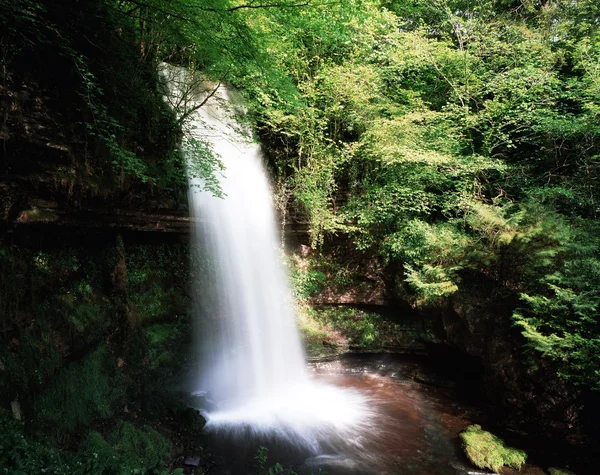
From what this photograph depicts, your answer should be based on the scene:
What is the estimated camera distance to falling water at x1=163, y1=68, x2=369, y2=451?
7637mm

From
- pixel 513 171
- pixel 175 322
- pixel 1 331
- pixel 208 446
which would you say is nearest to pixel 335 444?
→ pixel 208 446

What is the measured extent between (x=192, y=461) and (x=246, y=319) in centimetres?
410

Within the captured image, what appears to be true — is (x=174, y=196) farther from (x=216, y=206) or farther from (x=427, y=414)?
(x=427, y=414)

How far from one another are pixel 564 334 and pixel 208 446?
7123 millimetres

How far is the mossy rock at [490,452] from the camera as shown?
620 cm

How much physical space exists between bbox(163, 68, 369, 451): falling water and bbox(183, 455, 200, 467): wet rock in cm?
108

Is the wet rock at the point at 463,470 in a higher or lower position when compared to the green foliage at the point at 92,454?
lower

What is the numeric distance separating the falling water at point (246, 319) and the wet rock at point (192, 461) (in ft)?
3.54

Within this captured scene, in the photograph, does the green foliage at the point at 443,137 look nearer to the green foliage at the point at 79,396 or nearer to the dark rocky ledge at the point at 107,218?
the dark rocky ledge at the point at 107,218

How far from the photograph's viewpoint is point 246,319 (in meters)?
9.54

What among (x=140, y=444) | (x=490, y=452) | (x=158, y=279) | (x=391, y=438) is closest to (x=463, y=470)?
(x=490, y=452)

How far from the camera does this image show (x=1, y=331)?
4.69 m

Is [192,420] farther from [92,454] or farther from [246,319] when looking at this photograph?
[246,319]

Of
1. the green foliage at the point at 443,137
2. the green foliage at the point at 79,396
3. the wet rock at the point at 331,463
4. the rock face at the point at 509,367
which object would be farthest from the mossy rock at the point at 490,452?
the green foliage at the point at 79,396
